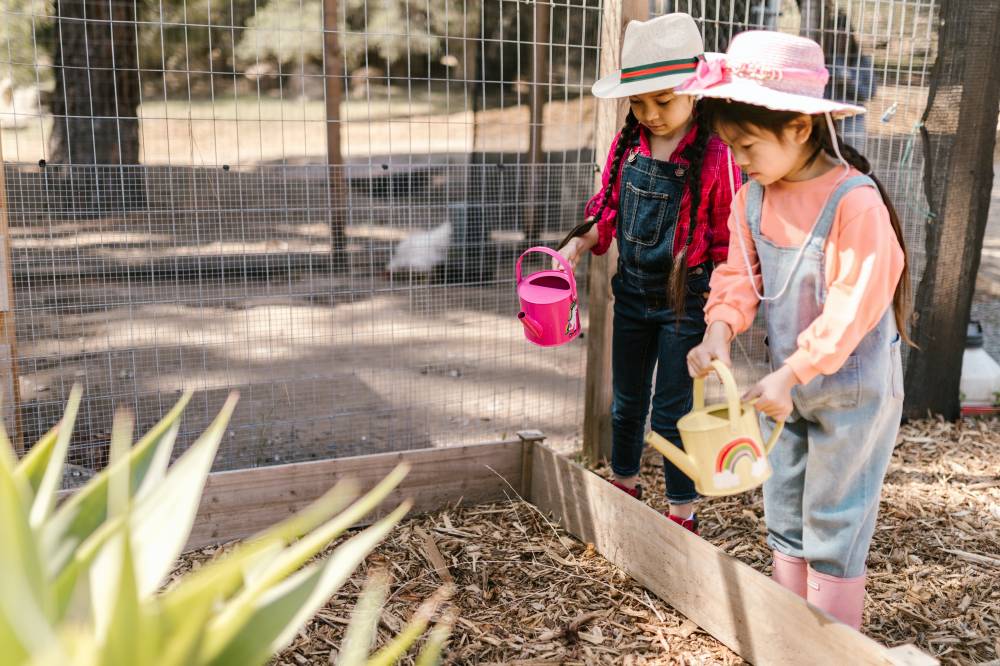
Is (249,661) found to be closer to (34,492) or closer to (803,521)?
(34,492)

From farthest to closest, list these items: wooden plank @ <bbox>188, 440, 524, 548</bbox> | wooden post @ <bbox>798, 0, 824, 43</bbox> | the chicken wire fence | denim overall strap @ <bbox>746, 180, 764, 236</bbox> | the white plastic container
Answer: the white plastic container < wooden post @ <bbox>798, 0, 824, 43</bbox> < the chicken wire fence < wooden plank @ <bbox>188, 440, 524, 548</bbox> < denim overall strap @ <bbox>746, 180, 764, 236</bbox>

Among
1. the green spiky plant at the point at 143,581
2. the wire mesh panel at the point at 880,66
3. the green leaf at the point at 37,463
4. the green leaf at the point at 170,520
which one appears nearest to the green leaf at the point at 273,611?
the green spiky plant at the point at 143,581

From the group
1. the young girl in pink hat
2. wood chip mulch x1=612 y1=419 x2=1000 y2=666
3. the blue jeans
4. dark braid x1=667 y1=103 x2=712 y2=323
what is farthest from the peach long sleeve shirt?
wood chip mulch x1=612 y1=419 x2=1000 y2=666

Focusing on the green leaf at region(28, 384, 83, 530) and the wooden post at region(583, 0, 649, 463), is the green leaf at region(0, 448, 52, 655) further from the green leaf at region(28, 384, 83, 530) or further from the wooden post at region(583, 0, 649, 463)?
the wooden post at region(583, 0, 649, 463)

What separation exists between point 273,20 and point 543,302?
33.8 feet

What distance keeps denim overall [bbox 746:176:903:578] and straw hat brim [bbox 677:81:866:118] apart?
0.16m

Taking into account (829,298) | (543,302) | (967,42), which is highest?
(967,42)

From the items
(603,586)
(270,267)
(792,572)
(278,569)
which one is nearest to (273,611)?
(278,569)

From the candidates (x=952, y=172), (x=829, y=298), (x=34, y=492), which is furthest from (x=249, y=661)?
(x=952, y=172)

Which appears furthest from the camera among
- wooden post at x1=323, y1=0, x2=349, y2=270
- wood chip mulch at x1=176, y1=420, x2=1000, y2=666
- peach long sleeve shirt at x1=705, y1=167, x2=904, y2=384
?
wooden post at x1=323, y1=0, x2=349, y2=270

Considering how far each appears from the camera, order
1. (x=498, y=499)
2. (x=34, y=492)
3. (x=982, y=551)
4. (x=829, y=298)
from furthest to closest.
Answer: (x=498, y=499) → (x=982, y=551) → (x=829, y=298) → (x=34, y=492)

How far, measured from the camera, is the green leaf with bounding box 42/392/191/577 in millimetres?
1120

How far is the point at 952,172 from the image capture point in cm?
448

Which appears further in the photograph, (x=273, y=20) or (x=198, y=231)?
(x=273, y=20)
